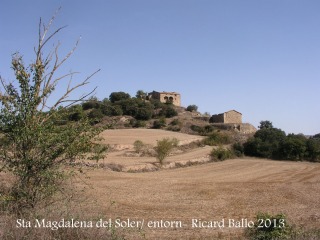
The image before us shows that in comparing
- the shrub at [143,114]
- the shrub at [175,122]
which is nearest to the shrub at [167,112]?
the shrub at [143,114]

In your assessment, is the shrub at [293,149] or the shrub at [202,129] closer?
the shrub at [293,149]

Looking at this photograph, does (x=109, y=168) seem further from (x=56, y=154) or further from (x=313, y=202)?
(x=56, y=154)

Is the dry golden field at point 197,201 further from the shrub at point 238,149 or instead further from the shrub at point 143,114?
the shrub at point 143,114

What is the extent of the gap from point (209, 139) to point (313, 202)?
1306 inches

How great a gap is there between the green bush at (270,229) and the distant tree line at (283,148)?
118ft

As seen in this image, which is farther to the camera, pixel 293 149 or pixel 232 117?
pixel 232 117

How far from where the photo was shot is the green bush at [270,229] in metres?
9.29

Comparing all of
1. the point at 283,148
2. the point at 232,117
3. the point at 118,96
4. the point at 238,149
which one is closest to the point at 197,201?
the point at 238,149

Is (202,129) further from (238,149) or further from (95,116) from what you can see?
(95,116)

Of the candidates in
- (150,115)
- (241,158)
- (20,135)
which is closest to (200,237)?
(20,135)

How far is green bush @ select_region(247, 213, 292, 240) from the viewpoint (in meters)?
9.29

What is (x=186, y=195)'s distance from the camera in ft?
63.0

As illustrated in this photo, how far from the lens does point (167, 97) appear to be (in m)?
100

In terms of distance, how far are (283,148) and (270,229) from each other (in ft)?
121
